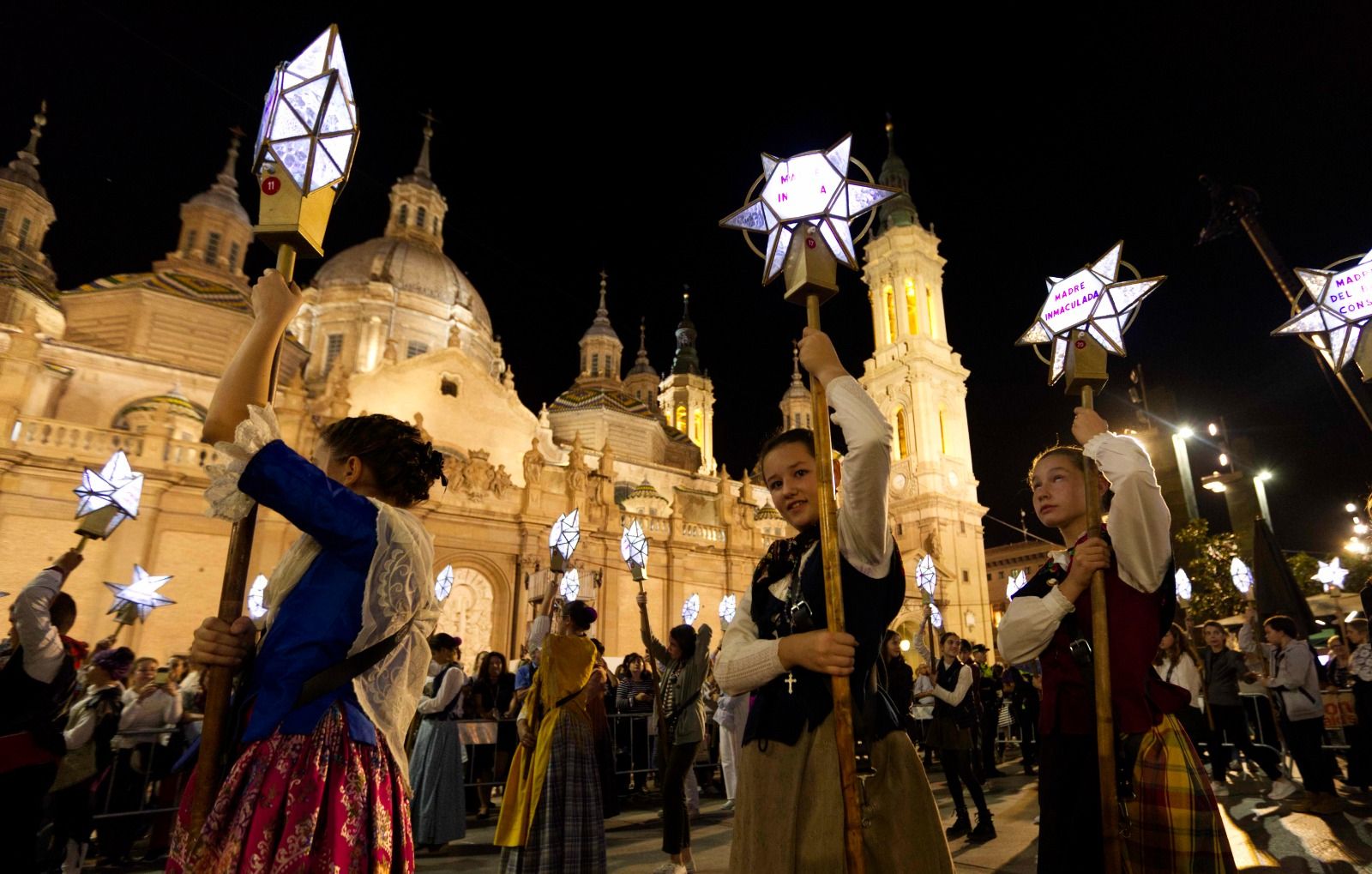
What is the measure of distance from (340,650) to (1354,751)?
1226 cm

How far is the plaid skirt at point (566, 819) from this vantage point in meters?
4.98

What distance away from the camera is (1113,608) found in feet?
10.2

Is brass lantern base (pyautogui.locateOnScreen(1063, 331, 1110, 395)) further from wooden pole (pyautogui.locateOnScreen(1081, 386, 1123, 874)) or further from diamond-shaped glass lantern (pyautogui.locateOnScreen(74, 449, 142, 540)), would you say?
diamond-shaped glass lantern (pyautogui.locateOnScreen(74, 449, 142, 540))

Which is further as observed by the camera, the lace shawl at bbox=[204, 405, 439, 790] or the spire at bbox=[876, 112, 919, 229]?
the spire at bbox=[876, 112, 919, 229]

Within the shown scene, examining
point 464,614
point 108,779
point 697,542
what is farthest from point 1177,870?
point 697,542

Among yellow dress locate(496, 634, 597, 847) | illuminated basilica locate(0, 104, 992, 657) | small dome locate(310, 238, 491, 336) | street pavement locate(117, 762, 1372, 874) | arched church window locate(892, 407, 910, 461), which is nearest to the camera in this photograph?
yellow dress locate(496, 634, 597, 847)

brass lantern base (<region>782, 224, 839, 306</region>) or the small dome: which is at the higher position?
the small dome

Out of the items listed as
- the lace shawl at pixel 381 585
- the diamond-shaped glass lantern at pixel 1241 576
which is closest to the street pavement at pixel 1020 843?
the lace shawl at pixel 381 585

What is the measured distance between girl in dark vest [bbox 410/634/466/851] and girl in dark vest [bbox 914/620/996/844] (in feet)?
15.9

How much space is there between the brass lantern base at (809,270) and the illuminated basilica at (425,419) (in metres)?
6.08

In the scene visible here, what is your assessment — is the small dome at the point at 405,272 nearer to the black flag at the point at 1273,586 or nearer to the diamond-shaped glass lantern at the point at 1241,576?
the diamond-shaped glass lantern at the point at 1241,576

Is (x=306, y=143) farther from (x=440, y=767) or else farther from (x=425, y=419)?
(x=425, y=419)

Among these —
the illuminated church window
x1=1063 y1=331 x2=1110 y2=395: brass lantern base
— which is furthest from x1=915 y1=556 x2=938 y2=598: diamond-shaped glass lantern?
the illuminated church window

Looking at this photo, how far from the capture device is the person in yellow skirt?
503 cm
